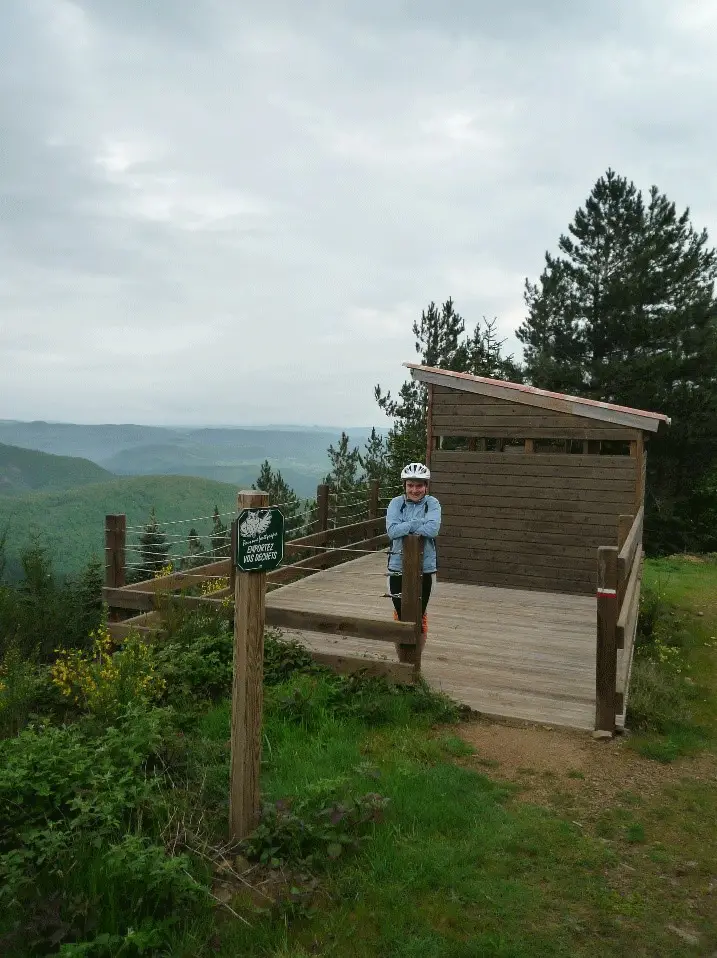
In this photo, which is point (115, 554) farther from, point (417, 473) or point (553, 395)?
point (553, 395)

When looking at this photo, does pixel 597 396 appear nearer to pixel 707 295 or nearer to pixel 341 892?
pixel 707 295

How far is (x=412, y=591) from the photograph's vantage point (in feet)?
20.9

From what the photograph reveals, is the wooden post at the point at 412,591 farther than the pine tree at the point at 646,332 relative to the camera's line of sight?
No

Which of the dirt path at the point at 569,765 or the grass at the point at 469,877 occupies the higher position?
the grass at the point at 469,877

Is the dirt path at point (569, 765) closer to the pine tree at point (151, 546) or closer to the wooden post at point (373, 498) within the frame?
the pine tree at point (151, 546)

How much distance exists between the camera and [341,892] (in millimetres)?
3588

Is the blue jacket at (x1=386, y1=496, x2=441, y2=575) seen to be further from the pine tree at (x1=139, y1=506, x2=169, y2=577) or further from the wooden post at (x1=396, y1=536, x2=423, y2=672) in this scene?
the pine tree at (x1=139, y1=506, x2=169, y2=577)

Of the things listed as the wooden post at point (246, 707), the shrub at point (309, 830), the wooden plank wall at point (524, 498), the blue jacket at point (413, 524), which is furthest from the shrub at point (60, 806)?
the wooden plank wall at point (524, 498)

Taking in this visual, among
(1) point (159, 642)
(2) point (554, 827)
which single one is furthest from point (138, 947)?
(1) point (159, 642)

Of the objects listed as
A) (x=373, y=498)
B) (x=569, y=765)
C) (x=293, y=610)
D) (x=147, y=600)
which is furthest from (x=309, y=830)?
(x=373, y=498)

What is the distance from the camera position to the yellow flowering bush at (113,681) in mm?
5457

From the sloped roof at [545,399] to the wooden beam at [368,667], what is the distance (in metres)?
5.40

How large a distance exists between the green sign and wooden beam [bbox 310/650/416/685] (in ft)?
9.08

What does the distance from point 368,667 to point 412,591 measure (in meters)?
0.77
